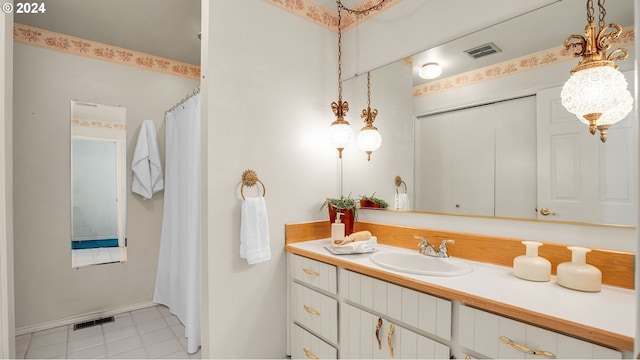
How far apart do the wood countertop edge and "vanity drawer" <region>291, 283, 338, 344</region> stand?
0.35m

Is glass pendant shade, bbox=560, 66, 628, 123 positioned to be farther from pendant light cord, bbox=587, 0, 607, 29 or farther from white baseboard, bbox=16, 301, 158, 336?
white baseboard, bbox=16, 301, 158, 336

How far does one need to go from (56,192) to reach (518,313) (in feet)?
11.0

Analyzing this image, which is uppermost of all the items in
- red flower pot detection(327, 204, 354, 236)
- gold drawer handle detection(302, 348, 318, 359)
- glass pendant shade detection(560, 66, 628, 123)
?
glass pendant shade detection(560, 66, 628, 123)

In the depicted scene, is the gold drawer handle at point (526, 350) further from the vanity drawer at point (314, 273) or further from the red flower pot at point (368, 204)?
the red flower pot at point (368, 204)

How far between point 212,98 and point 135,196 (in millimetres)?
1860

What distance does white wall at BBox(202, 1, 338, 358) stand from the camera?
5.33 feet

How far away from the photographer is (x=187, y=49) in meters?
2.78

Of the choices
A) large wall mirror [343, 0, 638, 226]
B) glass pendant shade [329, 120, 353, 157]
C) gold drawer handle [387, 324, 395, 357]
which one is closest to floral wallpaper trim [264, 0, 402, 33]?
large wall mirror [343, 0, 638, 226]

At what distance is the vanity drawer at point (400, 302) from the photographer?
3.67ft

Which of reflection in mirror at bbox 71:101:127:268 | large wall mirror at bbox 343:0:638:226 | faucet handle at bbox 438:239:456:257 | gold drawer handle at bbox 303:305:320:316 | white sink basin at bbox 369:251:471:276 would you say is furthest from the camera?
reflection in mirror at bbox 71:101:127:268

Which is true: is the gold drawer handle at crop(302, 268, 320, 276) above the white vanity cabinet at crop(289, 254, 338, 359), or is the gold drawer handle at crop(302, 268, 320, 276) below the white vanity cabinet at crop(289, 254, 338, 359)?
above

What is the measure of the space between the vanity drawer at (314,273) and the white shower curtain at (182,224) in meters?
0.79

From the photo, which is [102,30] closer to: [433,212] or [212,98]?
[212,98]

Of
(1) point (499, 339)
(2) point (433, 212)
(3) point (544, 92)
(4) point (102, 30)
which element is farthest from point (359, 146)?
(4) point (102, 30)
